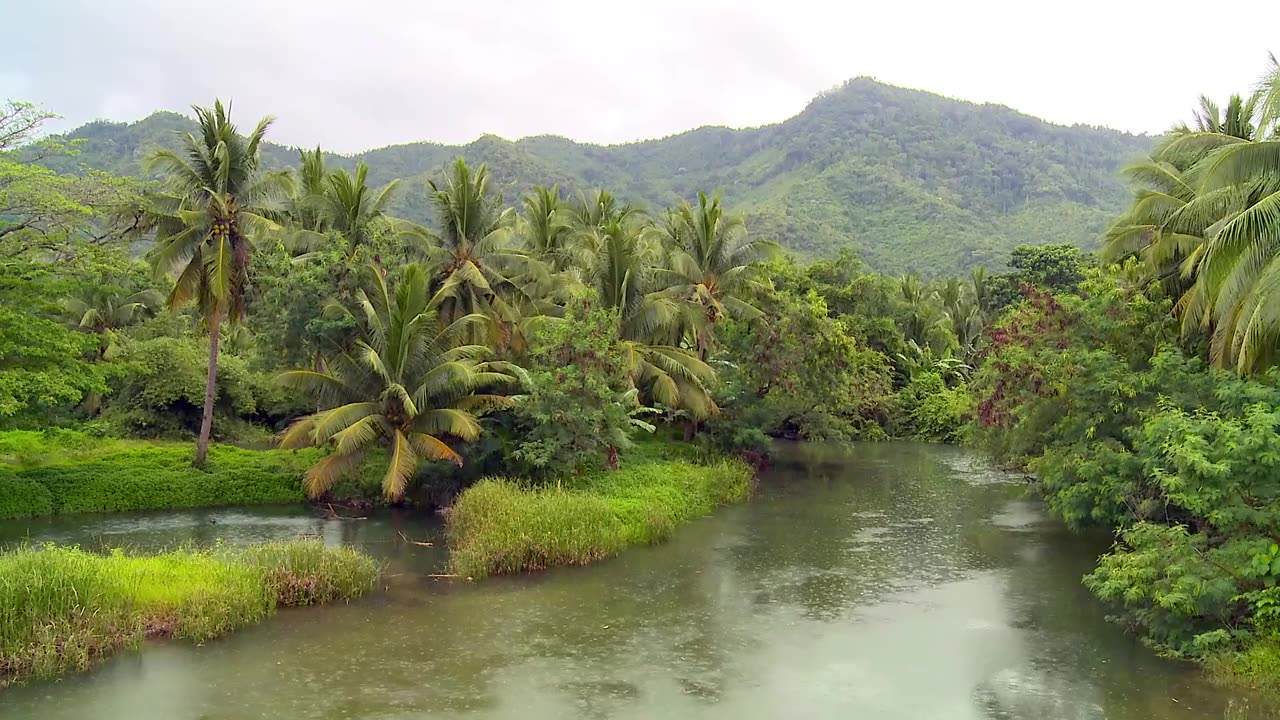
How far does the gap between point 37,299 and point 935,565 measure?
68.8 feet

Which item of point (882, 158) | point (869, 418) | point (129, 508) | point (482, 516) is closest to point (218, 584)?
point (482, 516)

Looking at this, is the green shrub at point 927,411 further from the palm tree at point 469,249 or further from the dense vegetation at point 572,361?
the palm tree at point 469,249

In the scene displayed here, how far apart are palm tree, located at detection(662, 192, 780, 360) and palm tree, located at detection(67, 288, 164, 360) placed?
808 inches

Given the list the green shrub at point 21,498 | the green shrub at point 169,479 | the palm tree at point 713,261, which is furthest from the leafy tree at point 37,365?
the palm tree at point 713,261

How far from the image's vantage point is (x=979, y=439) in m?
23.6

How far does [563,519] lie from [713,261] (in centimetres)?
1391

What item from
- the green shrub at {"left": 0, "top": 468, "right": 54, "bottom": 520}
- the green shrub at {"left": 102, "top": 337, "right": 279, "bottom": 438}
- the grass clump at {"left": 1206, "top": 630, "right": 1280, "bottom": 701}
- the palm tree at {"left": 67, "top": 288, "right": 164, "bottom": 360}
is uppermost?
the palm tree at {"left": 67, "top": 288, "right": 164, "bottom": 360}

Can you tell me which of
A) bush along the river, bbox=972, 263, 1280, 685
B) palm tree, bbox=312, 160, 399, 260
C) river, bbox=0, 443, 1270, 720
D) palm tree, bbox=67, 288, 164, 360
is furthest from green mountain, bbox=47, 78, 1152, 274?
bush along the river, bbox=972, 263, 1280, 685

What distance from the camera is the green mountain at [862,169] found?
260 feet

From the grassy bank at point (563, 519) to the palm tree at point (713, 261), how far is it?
24.1 feet

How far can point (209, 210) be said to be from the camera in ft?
79.2

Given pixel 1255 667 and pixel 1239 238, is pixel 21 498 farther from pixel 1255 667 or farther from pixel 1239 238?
pixel 1239 238

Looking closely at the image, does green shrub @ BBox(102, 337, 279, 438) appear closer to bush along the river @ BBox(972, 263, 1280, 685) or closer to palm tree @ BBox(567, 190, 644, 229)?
palm tree @ BBox(567, 190, 644, 229)

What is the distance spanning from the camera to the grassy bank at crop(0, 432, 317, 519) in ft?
73.6
